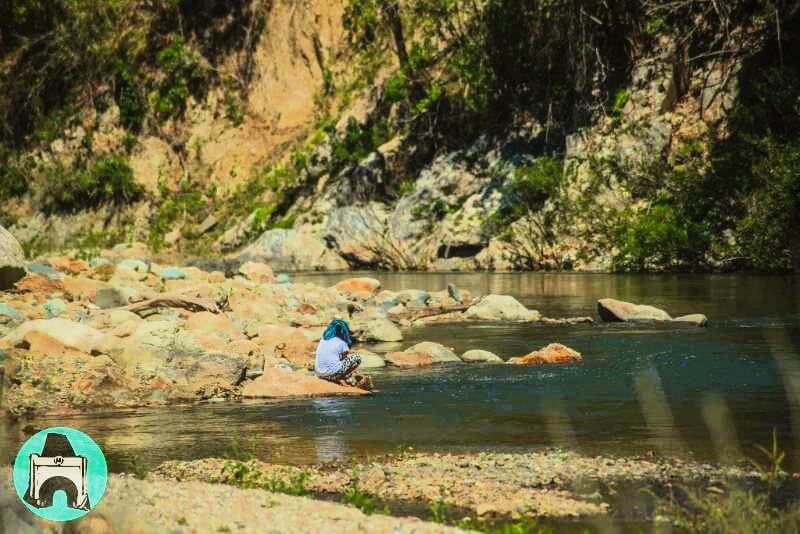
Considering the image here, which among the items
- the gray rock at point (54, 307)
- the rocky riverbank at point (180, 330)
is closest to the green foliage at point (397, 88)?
the rocky riverbank at point (180, 330)

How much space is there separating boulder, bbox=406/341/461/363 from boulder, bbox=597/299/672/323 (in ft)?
14.3

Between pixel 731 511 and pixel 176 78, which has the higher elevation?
pixel 176 78

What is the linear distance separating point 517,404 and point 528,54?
26.8m

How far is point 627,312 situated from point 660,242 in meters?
11.0

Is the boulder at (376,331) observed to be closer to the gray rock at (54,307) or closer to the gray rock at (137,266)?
the gray rock at (54,307)

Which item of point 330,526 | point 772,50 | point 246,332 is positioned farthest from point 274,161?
point 330,526

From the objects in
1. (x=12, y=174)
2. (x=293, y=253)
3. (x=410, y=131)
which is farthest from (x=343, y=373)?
(x=12, y=174)

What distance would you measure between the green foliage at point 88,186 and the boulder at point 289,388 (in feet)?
119

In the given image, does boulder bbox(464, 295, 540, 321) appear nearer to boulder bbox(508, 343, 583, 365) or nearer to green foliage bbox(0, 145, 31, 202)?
boulder bbox(508, 343, 583, 365)

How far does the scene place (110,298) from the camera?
59.7 ft

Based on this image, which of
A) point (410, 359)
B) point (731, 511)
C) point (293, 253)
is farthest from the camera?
point (293, 253)

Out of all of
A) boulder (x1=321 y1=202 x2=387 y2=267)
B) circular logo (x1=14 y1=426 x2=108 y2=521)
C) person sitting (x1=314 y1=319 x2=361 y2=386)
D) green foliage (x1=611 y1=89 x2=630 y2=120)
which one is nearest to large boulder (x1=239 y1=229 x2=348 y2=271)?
boulder (x1=321 y1=202 x2=387 y2=267)

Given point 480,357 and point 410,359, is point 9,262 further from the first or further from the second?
point 480,357

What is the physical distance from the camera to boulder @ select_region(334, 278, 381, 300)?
24.5 m
